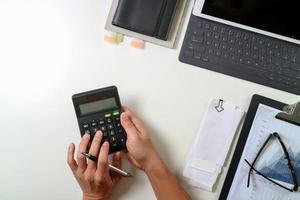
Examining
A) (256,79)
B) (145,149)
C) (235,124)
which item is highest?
(256,79)

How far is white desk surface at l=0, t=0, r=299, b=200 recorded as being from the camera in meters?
0.77

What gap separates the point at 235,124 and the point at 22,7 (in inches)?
22.1

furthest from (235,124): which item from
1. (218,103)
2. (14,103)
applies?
(14,103)

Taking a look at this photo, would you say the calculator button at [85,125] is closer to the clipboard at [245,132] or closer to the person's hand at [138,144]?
the person's hand at [138,144]

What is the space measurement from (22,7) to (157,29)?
0.32 meters

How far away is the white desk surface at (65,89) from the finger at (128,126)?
0.04 m

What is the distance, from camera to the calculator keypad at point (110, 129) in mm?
740

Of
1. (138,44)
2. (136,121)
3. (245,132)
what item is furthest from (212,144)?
(138,44)

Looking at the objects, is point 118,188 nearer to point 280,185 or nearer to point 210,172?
Answer: point 210,172

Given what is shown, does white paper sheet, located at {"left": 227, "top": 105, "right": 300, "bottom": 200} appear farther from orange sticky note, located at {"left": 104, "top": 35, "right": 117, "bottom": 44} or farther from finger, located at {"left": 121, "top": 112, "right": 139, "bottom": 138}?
orange sticky note, located at {"left": 104, "top": 35, "right": 117, "bottom": 44}

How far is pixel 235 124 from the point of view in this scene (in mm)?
767

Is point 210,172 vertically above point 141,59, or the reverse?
point 141,59

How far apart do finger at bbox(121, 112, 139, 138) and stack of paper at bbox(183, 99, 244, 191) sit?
14 cm

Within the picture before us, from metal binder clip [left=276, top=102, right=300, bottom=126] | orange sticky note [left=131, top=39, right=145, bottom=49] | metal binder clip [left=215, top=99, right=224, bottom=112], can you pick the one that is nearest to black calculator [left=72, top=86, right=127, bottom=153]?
orange sticky note [left=131, top=39, right=145, bottom=49]
